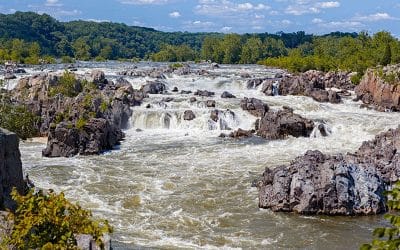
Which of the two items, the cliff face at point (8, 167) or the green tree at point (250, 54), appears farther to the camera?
the green tree at point (250, 54)

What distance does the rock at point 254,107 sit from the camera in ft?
158

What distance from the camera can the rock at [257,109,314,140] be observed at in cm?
4169

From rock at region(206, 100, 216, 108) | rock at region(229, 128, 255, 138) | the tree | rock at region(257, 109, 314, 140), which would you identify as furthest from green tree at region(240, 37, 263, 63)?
rock at region(229, 128, 255, 138)

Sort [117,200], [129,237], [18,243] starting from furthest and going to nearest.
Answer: [117,200] → [129,237] → [18,243]

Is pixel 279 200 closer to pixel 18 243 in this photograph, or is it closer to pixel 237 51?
pixel 18 243

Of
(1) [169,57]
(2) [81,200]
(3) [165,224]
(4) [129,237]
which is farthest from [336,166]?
(1) [169,57]

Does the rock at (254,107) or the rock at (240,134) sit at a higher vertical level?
the rock at (254,107)

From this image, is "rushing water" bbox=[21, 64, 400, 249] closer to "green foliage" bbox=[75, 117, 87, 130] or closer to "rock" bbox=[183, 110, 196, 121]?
"rock" bbox=[183, 110, 196, 121]

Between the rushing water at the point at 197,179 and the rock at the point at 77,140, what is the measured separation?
2.99 feet

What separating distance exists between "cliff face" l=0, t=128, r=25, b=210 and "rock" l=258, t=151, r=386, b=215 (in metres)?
13.1

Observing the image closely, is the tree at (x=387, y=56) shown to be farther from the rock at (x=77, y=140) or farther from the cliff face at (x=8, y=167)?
the cliff face at (x=8, y=167)

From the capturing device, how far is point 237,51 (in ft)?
479

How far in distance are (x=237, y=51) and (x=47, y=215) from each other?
13895 centimetres

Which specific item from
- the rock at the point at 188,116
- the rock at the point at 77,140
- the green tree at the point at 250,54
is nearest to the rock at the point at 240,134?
the rock at the point at 188,116
